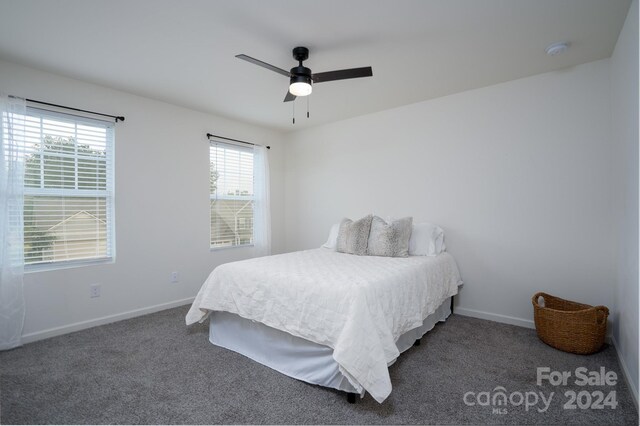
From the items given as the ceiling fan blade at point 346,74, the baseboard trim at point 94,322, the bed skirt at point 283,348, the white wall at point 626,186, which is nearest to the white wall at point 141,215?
the baseboard trim at point 94,322

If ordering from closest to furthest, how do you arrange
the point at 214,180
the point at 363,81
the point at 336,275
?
1. the point at 336,275
2. the point at 363,81
3. the point at 214,180

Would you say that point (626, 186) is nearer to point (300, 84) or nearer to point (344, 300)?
point (344, 300)

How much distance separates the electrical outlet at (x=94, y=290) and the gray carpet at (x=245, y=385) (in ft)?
1.27

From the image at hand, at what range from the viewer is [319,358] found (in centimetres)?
206

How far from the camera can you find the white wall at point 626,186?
6.41 ft

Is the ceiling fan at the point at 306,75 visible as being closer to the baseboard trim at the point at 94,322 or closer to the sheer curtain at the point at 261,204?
the sheer curtain at the point at 261,204

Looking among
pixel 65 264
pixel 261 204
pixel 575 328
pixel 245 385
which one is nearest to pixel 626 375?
pixel 575 328

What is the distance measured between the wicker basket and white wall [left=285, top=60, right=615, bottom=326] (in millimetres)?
415

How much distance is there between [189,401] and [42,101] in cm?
283

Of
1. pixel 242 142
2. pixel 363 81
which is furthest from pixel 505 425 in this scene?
pixel 242 142

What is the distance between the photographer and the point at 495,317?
3.22 m

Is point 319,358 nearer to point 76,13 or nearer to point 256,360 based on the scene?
point 256,360

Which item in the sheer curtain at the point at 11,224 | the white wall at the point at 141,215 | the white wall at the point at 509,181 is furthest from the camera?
the white wall at the point at 141,215

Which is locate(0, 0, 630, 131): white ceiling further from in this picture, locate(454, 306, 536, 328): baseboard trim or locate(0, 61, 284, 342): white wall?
locate(454, 306, 536, 328): baseboard trim
